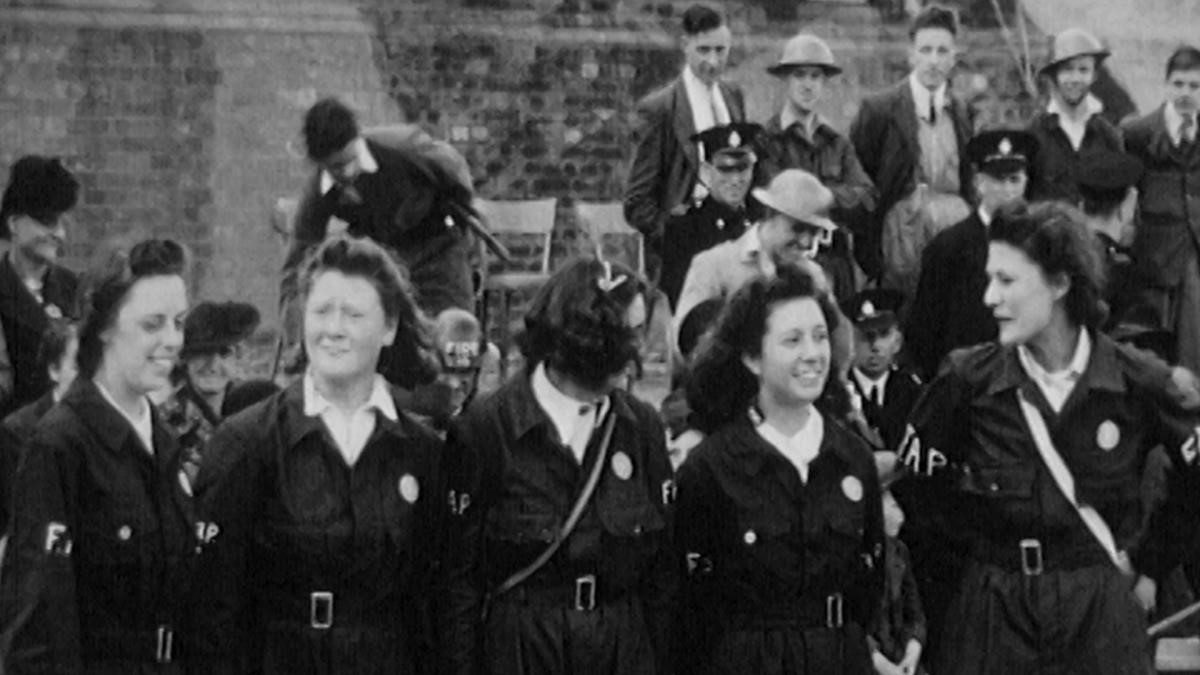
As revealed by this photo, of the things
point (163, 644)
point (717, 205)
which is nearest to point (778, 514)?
point (163, 644)

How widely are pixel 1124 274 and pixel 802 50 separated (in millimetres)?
1975

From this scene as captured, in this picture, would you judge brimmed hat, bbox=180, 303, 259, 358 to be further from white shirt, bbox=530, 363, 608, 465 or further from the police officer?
white shirt, bbox=530, 363, 608, 465

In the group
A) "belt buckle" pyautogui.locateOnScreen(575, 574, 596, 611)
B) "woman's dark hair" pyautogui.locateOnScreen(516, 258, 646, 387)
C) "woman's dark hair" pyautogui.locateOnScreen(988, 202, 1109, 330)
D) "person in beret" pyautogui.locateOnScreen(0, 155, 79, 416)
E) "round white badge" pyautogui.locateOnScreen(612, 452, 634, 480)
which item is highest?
"person in beret" pyautogui.locateOnScreen(0, 155, 79, 416)

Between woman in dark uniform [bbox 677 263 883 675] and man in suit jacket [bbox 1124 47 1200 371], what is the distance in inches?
209

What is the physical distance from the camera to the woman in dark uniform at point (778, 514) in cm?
822

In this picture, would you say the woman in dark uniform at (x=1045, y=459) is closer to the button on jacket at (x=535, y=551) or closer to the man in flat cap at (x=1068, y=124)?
the button on jacket at (x=535, y=551)

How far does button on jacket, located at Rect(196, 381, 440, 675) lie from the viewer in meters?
7.76

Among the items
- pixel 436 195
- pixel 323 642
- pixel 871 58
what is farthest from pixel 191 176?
pixel 323 642

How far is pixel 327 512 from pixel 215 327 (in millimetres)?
2949

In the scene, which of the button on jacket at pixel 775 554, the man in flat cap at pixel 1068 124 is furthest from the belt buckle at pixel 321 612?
the man in flat cap at pixel 1068 124

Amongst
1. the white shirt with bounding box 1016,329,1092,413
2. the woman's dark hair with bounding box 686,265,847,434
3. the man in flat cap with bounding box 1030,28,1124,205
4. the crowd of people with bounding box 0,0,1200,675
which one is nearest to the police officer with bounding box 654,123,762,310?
the man in flat cap with bounding box 1030,28,1124,205

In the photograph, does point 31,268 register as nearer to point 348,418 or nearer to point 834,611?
point 348,418

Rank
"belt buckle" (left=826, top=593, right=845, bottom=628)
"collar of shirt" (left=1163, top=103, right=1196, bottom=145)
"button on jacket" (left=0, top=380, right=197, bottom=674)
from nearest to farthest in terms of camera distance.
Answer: "button on jacket" (left=0, top=380, right=197, bottom=674) < "belt buckle" (left=826, top=593, right=845, bottom=628) < "collar of shirt" (left=1163, top=103, right=1196, bottom=145)

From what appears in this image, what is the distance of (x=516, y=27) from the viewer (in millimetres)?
17828
